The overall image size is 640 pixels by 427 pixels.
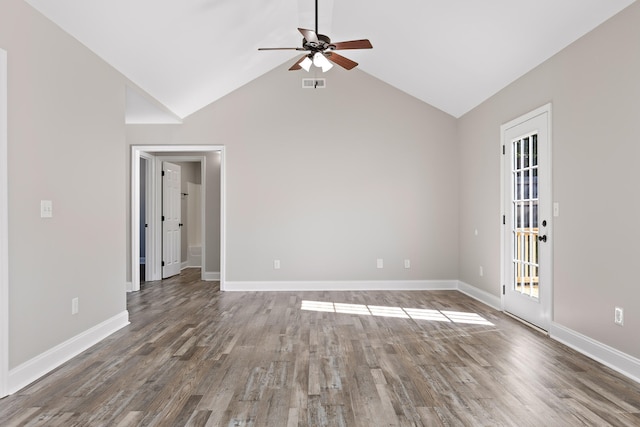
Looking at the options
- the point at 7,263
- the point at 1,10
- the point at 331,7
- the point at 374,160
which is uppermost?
the point at 331,7

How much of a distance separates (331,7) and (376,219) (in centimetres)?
299

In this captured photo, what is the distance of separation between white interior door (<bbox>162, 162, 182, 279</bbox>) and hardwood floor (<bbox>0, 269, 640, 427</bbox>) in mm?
3048

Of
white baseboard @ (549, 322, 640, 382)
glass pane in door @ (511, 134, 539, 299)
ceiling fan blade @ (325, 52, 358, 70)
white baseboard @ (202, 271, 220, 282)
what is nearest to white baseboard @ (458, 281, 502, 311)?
glass pane in door @ (511, 134, 539, 299)

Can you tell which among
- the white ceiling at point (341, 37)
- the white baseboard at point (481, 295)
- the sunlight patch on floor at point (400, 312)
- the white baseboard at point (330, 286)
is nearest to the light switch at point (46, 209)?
the white ceiling at point (341, 37)

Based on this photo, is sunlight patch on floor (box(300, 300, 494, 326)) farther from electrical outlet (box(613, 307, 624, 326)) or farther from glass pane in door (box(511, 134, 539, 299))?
electrical outlet (box(613, 307, 624, 326))

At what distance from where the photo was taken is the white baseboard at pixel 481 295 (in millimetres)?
4977

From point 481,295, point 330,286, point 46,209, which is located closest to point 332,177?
point 330,286

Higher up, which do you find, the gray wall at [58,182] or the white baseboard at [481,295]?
the gray wall at [58,182]

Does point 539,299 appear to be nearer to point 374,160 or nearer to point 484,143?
point 484,143

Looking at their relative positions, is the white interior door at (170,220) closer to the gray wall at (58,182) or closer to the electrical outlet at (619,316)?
the gray wall at (58,182)

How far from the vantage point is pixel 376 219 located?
6.25 m

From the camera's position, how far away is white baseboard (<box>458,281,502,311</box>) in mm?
4977

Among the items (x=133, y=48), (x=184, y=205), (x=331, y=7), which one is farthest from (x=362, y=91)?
(x=184, y=205)

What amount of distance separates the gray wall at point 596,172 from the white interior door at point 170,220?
582 cm
